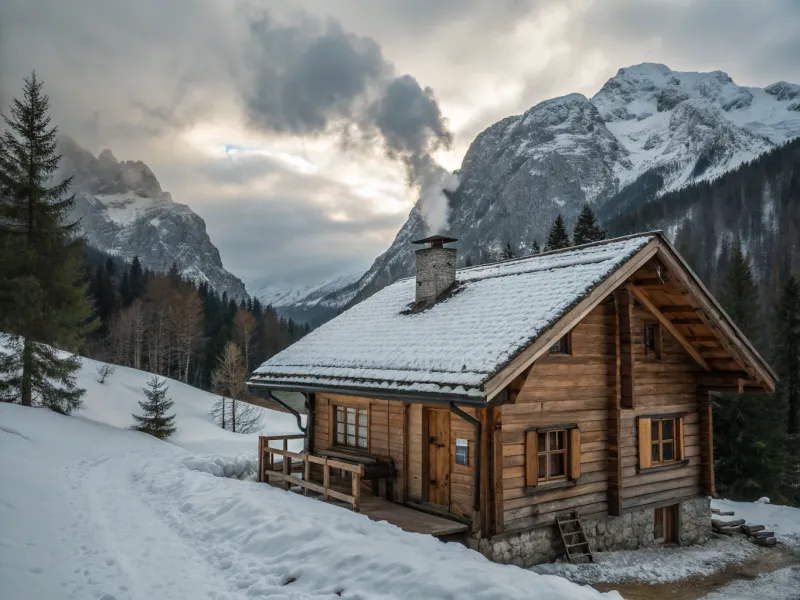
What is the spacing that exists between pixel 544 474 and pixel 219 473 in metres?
13.0

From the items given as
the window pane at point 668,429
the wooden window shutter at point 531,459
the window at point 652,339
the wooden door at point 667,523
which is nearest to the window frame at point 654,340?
the window at point 652,339

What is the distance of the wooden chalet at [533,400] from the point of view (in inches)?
468

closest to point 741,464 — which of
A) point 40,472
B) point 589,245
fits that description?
point 589,245

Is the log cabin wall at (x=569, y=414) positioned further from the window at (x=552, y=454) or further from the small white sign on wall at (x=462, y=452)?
the small white sign on wall at (x=462, y=452)

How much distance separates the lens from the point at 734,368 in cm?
1575

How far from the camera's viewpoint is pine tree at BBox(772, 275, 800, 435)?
1454 inches

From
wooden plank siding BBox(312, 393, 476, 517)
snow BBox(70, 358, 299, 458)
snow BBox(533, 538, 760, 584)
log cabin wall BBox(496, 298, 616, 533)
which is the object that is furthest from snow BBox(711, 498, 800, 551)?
snow BBox(70, 358, 299, 458)

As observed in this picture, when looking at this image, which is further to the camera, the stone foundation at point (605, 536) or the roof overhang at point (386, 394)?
the stone foundation at point (605, 536)

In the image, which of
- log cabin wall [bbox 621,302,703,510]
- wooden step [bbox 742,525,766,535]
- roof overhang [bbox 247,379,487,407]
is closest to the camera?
roof overhang [bbox 247,379,487,407]

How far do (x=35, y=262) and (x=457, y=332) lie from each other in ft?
76.7

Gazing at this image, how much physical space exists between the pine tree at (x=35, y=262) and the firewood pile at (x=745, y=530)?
27.5 m

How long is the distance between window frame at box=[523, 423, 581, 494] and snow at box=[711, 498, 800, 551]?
7.93 meters

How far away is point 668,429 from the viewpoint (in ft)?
52.5

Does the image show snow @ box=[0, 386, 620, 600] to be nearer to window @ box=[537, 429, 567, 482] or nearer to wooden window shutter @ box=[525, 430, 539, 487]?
wooden window shutter @ box=[525, 430, 539, 487]
